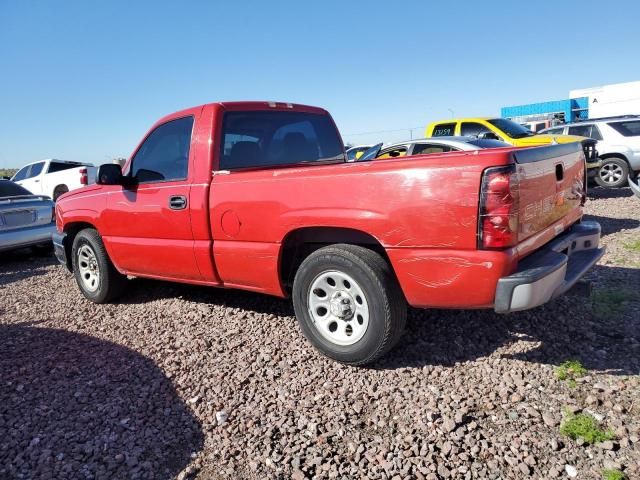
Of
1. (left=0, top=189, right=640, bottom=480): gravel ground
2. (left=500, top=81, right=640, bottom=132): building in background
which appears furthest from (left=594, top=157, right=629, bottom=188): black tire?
(left=500, top=81, right=640, bottom=132): building in background

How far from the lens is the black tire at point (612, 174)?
10867 mm

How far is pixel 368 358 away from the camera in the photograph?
309 cm

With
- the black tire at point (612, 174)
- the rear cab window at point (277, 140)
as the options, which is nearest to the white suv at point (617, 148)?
the black tire at point (612, 174)

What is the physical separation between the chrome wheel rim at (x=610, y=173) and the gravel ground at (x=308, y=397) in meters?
7.96

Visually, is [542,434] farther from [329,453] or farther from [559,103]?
[559,103]

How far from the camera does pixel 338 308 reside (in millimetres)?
3203

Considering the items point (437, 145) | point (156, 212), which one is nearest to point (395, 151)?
point (437, 145)

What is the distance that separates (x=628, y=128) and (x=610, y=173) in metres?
1.11

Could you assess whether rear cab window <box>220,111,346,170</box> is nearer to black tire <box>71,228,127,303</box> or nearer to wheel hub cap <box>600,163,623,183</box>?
black tire <box>71,228,127,303</box>

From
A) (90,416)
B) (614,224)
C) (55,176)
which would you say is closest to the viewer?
(90,416)

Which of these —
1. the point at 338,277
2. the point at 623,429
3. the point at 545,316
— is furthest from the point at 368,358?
the point at 545,316

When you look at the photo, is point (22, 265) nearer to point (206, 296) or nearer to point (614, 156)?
point (206, 296)

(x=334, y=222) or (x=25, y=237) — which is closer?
(x=334, y=222)

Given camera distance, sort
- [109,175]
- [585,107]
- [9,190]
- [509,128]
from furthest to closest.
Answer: [585,107] < [509,128] < [9,190] < [109,175]
